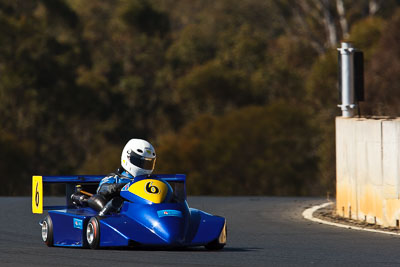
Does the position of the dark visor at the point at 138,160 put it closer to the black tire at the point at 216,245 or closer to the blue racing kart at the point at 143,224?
the blue racing kart at the point at 143,224

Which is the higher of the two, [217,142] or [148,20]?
[148,20]

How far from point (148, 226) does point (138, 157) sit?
55.3 inches

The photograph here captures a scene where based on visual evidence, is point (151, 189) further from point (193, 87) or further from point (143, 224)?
point (193, 87)

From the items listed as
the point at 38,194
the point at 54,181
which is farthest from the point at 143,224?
the point at 38,194

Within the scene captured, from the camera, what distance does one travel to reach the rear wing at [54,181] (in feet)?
49.3

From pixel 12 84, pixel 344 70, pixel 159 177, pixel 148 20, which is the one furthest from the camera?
pixel 148 20

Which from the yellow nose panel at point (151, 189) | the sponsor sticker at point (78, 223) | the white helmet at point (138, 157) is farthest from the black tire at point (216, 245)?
the sponsor sticker at point (78, 223)

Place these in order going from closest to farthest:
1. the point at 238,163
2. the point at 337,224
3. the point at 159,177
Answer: the point at 159,177 → the point at 337,224 → the point at 238,163

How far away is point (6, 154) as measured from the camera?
174 feet

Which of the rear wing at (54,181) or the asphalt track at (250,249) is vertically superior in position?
the rear wing at (54,181)

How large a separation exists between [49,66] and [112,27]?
996 cm

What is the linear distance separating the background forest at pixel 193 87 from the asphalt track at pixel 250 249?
1026 inches

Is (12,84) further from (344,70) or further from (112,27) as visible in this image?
(344,70)

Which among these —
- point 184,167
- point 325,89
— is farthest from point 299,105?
point 184,167
